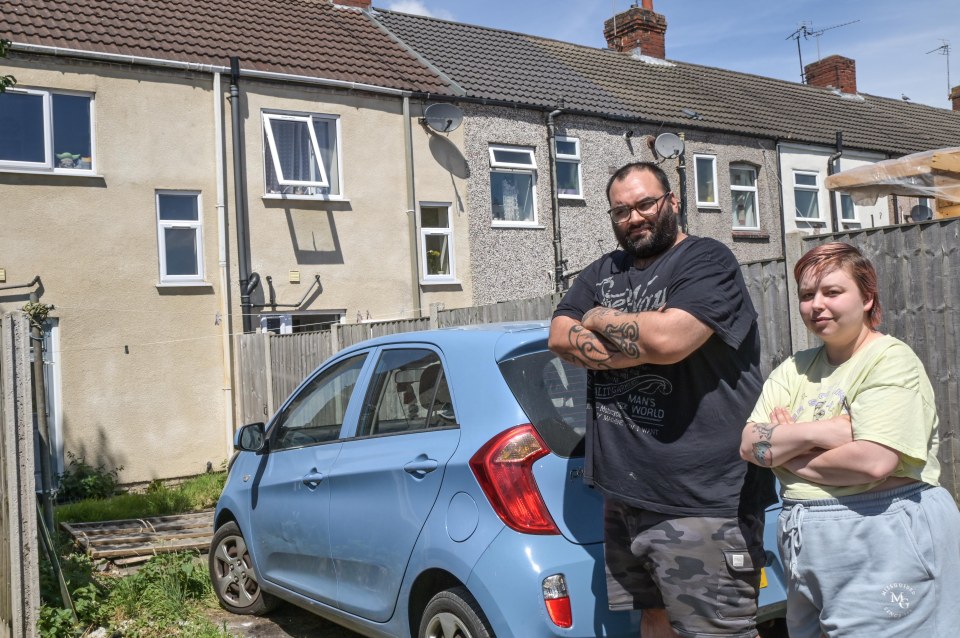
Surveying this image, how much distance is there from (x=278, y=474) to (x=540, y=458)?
2.17 metres

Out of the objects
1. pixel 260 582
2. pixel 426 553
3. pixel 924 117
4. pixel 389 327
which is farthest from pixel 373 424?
pixel 924 117

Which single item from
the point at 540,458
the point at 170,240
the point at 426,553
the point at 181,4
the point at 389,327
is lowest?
the point at 426,553

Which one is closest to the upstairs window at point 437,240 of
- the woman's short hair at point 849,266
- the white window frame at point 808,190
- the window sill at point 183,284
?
the window sill at point 183,284

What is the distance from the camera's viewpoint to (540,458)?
135 inches

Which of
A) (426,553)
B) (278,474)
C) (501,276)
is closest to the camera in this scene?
(426,553)

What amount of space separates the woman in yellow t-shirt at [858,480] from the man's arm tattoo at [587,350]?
1.78ft

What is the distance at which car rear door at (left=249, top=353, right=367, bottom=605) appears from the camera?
15.1 ft

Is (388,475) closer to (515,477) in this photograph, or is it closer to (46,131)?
(515,477)

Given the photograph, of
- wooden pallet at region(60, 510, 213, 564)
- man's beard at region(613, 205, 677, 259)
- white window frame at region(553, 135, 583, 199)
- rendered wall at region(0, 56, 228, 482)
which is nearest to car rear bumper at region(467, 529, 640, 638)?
man's beard at region(613, 205, 677, 259)

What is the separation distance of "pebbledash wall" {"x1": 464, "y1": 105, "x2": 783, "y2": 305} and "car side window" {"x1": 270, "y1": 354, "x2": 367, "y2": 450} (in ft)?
33.4

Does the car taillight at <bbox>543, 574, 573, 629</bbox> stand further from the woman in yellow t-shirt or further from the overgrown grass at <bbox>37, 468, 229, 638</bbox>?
the overgrown grass at <bbox>37, 468, 229, 638</bbox>

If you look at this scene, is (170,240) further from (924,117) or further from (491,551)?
(924,117)

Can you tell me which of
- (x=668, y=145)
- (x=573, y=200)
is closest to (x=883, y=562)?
(x=573, y=200)

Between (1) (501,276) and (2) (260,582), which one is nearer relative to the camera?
(2) (260,582)
